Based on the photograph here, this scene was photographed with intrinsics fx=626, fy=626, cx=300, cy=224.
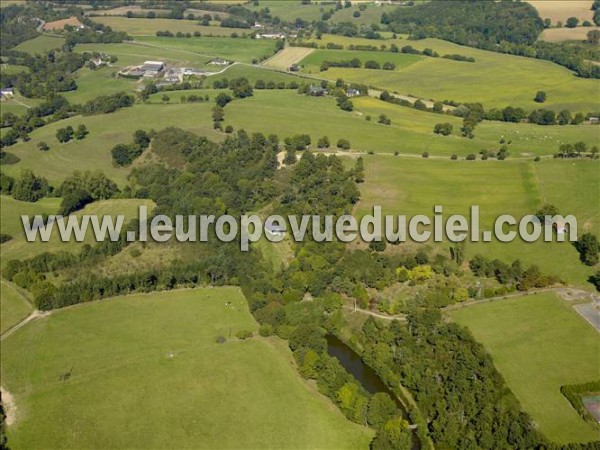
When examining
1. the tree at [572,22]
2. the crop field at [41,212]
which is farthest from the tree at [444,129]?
the tree at [572,22]

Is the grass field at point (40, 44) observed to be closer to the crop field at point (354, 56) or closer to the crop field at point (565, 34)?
the crop field at point (354, 56)

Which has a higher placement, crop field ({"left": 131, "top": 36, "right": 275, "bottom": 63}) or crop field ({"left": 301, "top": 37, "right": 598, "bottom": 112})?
Result: crop field ({"left": 301, "top": 37, "right": 598, "bottom": 112})

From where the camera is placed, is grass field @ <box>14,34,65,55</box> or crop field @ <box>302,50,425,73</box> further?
grass field @ <box>14,34,65,55</box>

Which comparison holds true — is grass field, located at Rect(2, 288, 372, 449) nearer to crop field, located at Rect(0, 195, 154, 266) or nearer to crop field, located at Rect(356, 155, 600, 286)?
crop field, located at Rect(0, 195, 154, 266)

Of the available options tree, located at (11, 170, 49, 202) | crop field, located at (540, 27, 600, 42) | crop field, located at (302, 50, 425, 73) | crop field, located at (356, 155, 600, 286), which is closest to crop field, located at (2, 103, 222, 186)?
tree, located at (11, 170, 49, 202)

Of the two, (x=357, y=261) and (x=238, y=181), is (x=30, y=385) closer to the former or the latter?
(x=357, y=261)

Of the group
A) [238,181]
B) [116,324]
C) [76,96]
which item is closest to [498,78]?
[238,181]
